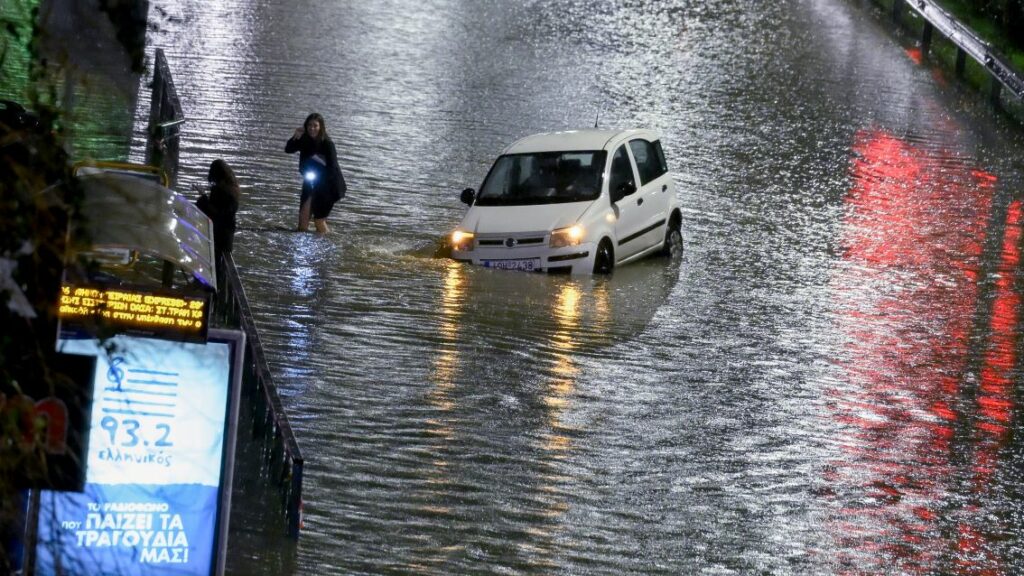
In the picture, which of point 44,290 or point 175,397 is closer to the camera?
point 44,290

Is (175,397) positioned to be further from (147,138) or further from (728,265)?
(147,138)

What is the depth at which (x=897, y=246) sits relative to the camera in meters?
20.7

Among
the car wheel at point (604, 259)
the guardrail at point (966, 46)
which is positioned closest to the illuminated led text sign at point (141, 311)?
the car wheel at point (604, 259)

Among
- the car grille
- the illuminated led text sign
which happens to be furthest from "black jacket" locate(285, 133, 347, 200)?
the illuminated led text sign

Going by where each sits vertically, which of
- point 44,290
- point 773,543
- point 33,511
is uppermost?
point 44,290

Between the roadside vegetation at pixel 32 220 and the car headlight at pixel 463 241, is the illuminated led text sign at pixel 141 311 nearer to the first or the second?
the roadside vegetation at pixel 32 220

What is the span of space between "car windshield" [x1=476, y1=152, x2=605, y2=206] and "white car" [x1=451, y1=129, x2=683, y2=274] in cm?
1

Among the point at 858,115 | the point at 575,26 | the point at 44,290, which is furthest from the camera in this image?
the point at 575,26

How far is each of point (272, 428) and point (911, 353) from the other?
25.2ft

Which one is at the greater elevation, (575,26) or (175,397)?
(575,26)

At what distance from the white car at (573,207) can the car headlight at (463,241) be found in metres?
0.01

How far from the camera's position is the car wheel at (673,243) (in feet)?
65.2

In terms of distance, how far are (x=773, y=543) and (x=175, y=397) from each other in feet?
14.2

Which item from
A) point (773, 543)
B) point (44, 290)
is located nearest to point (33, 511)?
point (44, 290)
